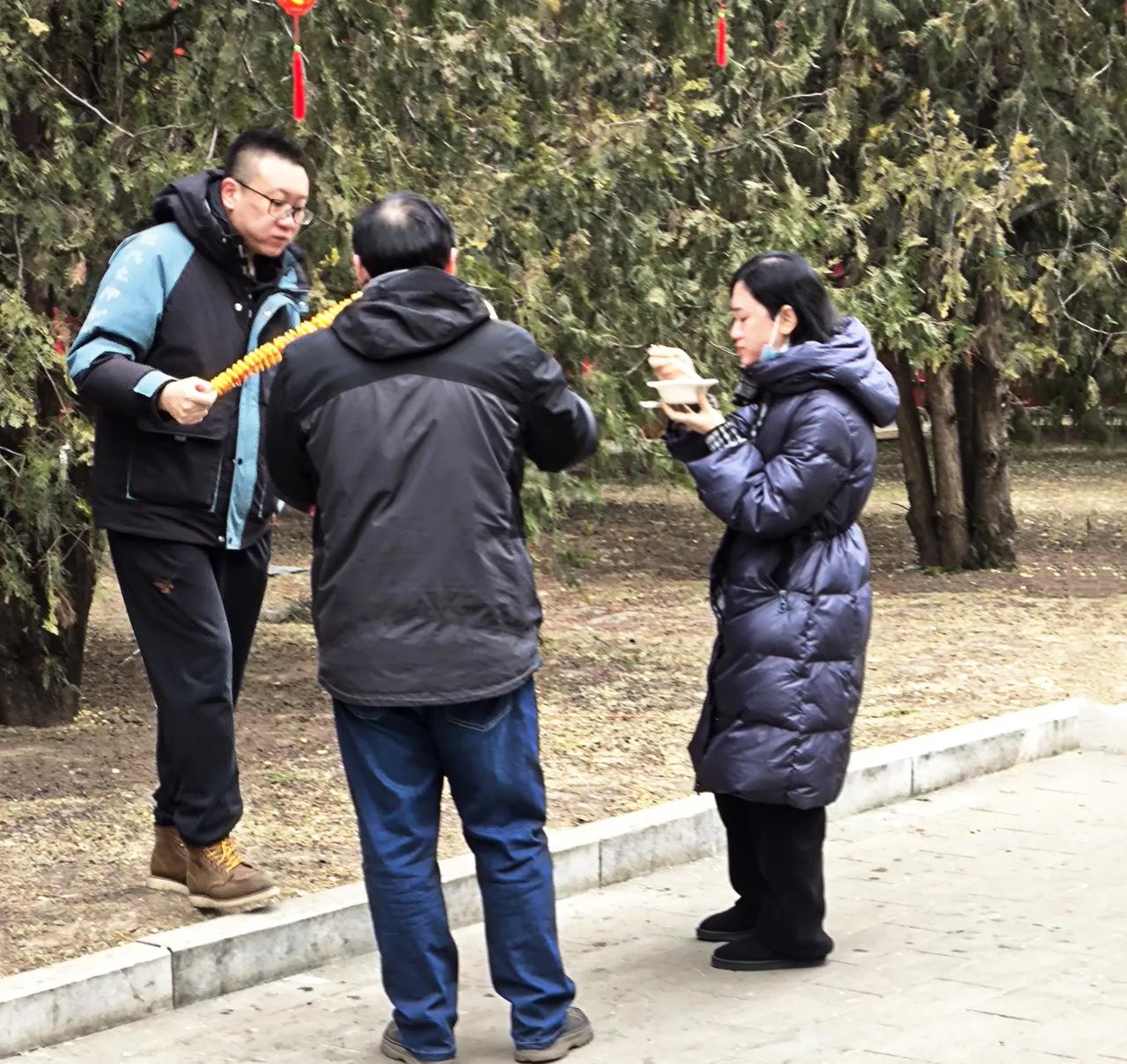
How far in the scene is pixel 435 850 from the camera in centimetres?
471

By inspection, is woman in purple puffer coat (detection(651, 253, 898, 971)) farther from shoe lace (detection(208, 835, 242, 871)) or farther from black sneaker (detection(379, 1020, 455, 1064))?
shoe lace (detection(208, 835, 242, 871))

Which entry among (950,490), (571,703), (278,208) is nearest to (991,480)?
(950,490)

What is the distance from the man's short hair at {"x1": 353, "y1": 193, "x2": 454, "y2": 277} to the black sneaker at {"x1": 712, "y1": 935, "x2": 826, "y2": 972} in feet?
6.77

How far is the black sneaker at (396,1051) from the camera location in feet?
15.5

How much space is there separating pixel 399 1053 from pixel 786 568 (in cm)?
157

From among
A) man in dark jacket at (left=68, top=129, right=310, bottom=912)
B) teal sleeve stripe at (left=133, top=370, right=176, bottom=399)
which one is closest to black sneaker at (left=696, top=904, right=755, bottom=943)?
man in dark jacket at (left=68, top=129, right=310, bottom=912)

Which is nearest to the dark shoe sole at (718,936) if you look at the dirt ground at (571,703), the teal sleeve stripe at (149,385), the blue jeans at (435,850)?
the dirt ground at (571,703)

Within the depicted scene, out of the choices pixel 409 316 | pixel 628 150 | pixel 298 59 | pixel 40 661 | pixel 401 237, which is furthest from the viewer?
pixel 628 150

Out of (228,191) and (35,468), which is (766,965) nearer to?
(228,191)

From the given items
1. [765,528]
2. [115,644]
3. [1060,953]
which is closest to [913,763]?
[1060,953]

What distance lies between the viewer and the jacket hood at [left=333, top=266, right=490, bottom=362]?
14.6 feet

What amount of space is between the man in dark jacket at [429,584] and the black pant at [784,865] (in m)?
0.83

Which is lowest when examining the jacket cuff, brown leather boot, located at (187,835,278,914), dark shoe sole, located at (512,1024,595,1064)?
dark shoe sole, located at (512,1024,595,1064)

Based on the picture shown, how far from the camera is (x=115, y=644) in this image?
458 inches
